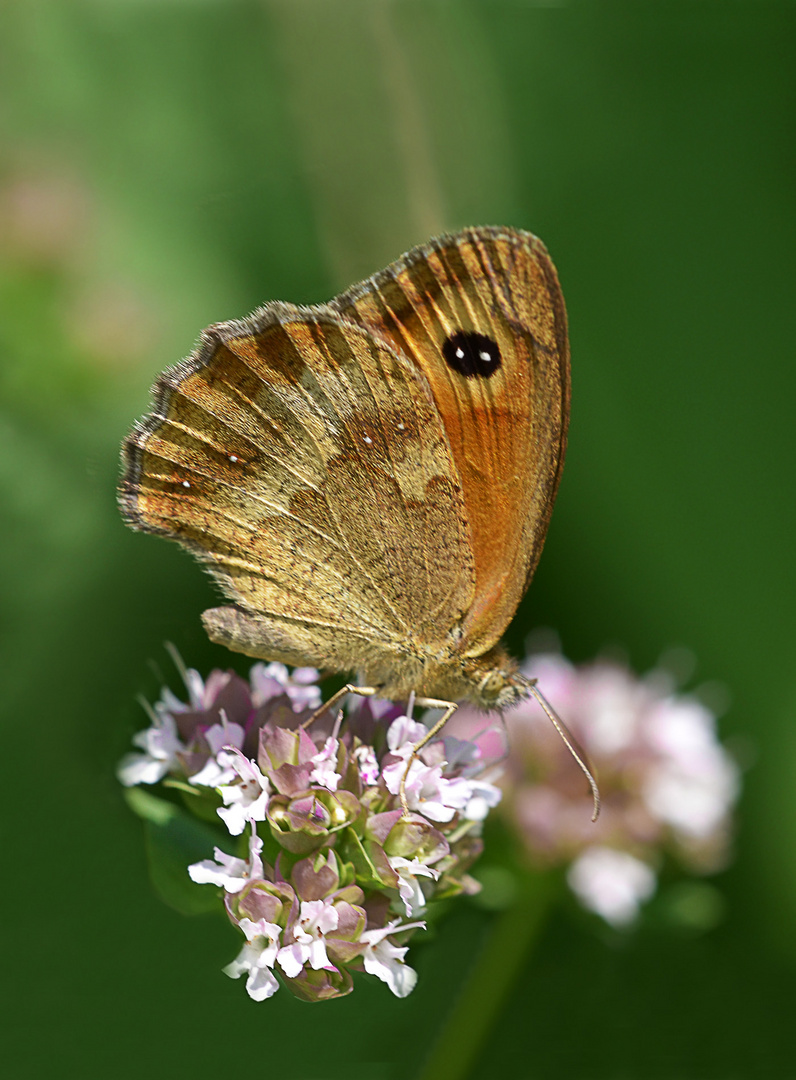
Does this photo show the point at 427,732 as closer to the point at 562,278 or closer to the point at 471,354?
the point at 471,354

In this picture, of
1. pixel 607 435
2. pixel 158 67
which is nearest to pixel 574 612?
pixel 607 435

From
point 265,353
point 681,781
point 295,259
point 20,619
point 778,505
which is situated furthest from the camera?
point 778,505

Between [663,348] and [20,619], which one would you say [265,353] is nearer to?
[20,619]

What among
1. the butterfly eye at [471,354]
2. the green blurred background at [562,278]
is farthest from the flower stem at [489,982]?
the butterfly eye at [471,354]

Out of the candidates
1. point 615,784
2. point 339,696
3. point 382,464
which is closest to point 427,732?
point 339,696

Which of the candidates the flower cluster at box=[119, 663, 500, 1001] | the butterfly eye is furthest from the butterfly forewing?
the flower cluster at box=[119, 663, 500, 1001]

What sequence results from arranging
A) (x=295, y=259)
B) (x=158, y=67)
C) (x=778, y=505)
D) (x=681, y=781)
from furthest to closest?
(x=778, y=505), (x=158, y=67), (x=295, y=259), (x=681, y=781)

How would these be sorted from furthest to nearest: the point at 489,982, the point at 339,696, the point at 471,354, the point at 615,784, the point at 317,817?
the point at 615,784 < the point at 489,982 < the point at 471,354 < the point at 339,696 < the point at 317,817
